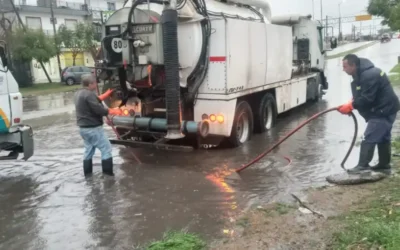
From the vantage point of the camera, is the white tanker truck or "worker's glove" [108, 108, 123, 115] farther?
"worker's glove" [108, 108, 123, 115]

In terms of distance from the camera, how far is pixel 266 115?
10.9 meters

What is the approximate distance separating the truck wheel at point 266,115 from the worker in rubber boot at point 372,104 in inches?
162

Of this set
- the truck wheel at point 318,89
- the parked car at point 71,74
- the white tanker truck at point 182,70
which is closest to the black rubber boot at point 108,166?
the white tanker truck at point 182,70

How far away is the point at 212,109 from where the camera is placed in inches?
325

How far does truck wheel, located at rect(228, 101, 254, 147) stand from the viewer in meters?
8.86

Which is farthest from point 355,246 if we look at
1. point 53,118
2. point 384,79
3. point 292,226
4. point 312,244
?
point 53,118

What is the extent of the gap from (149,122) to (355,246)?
5.29m

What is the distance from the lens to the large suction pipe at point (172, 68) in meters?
7.48

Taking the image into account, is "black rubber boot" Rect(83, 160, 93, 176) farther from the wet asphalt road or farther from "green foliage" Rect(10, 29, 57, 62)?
"green foliage" Rect(10, 29, 57, 62)

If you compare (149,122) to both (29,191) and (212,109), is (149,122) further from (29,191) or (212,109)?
(29,191)

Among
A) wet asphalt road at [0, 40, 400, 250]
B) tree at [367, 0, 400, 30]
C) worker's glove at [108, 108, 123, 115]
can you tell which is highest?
tree at [367, 0, 400, 30]

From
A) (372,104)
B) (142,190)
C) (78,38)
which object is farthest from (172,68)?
(78,38)

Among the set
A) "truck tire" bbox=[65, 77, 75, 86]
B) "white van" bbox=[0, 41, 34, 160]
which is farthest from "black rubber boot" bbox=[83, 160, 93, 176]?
"truck tire" bbox=[65, 77, 75, 86]

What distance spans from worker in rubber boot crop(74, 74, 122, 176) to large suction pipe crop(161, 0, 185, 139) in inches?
44.8
